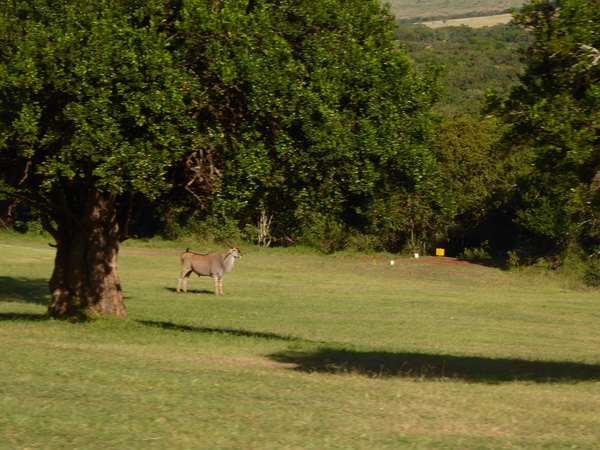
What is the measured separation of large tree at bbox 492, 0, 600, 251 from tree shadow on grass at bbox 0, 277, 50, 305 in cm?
1746

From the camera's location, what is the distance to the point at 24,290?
29125mm

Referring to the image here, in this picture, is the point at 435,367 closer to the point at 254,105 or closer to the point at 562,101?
the point at 562,101

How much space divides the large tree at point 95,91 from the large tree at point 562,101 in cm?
580

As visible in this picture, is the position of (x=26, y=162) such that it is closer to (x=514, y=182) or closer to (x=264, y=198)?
(x=264, y=198)

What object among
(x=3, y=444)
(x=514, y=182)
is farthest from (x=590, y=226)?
(x=3, y=444)

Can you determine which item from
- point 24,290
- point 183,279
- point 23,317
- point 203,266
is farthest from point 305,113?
point 203,266

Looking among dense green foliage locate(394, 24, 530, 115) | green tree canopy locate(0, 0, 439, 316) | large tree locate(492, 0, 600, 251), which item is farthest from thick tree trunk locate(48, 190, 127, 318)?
dense green foliage locate(394, 24, 530, 115)

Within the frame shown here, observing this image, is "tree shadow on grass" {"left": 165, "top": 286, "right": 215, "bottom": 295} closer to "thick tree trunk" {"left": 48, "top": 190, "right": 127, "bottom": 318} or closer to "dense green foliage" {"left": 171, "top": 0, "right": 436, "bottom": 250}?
"thick tree trunk" {"left": 48, "top": 190, "right": 127, "bottom": 318}

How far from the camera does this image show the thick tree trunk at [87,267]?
61.5ft

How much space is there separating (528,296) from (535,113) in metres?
27.2

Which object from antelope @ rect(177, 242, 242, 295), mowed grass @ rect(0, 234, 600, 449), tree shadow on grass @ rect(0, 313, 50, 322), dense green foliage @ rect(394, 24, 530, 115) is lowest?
tree shadow on grass @ rect(0, 313, 50, 322)

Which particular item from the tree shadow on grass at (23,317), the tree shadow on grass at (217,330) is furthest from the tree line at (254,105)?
the tree shadow on grass at (217,330)

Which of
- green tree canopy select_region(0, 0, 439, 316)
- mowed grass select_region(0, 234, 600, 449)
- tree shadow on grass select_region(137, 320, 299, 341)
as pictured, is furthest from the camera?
tree shadow on grass select_region(137, 320, 299, 341)

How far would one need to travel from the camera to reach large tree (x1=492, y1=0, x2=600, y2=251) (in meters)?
11.8
